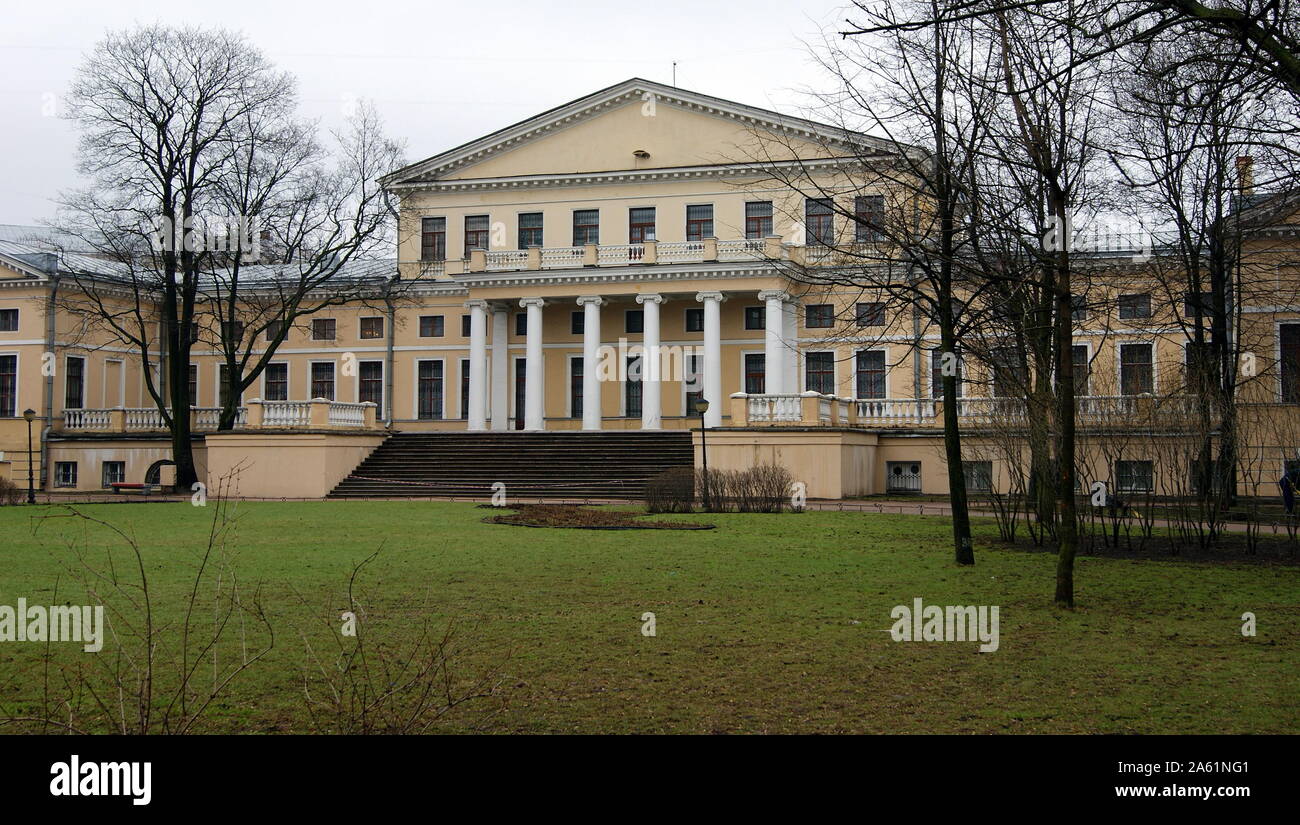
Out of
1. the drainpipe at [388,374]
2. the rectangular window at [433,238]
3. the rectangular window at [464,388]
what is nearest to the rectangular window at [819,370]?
the rectangular window at [464,388]

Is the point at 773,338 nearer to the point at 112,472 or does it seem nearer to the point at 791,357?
the point at 791,357

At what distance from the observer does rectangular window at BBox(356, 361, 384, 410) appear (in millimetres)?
48938

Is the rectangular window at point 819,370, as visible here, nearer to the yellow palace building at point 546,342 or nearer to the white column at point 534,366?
the yellow palace building at point 546,342

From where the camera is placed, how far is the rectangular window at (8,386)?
149 ft

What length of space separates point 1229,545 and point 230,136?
108ft

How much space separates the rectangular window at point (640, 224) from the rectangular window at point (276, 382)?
17012mm

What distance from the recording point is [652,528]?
20828mm

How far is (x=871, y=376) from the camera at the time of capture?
43375 millimetres

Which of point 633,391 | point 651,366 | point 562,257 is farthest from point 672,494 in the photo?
point 633,391

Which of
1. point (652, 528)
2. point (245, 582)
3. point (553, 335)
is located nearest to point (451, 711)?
point (245, 582)

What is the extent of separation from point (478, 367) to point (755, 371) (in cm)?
1095

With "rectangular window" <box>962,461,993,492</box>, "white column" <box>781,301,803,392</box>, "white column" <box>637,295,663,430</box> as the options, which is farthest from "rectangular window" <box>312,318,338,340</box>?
"rectangular window" <box>962,461,993,492</box>

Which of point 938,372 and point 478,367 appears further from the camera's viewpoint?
Answer: point 478,367
